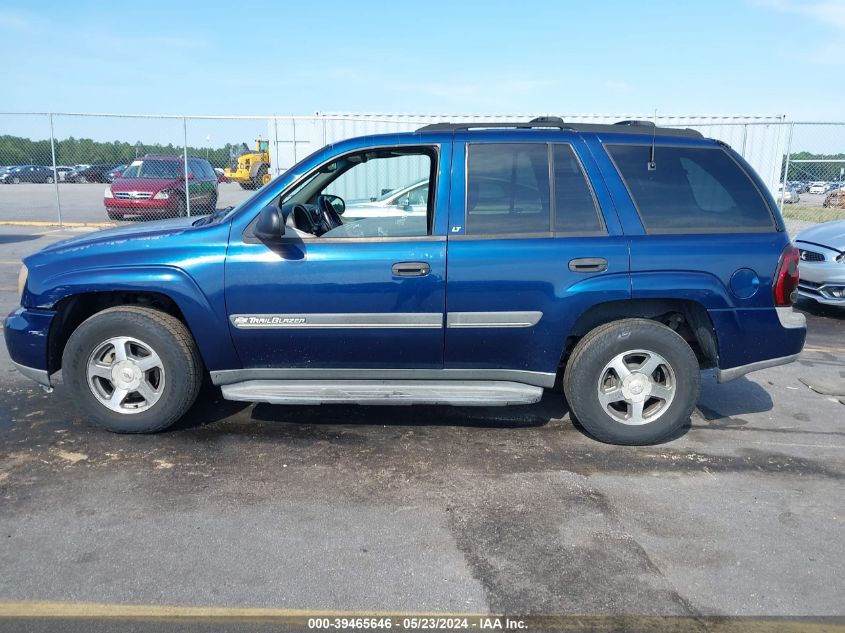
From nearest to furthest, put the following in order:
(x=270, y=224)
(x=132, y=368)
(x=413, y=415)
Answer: (x=270, y=224)
(x=132, y=368)
(x=413, y=415)

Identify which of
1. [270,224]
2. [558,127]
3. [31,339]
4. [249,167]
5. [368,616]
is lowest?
[368,616]

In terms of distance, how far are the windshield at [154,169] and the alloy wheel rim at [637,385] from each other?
14028 mm

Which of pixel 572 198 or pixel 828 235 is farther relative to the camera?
pixel 828 235

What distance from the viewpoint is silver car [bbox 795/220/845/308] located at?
7949 millimetres

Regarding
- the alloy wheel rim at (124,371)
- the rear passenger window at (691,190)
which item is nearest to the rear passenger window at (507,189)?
the rear passenger window at (691,190)

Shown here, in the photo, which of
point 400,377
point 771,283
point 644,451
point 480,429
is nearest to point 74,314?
point 400,377

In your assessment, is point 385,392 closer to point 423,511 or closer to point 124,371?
point 423,511

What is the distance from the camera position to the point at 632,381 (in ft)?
13.7

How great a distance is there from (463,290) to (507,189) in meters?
0.70

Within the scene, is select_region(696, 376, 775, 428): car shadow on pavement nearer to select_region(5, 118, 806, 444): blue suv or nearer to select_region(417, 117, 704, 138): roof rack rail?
select_region(5, 118, 806, 444): blue suv

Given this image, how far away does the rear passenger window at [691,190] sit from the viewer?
4.14m

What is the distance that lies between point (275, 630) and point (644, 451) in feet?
8.47

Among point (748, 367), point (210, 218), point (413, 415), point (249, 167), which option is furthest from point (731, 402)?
point (249, 167)

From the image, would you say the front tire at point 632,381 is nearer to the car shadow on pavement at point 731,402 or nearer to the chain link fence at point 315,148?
the car shadow on pavement at point 731,402
